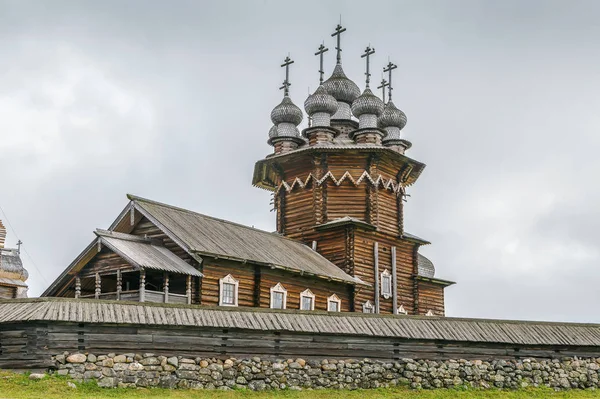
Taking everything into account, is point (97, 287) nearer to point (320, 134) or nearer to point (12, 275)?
point (320, 134)

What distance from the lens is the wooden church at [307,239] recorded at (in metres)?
27.1

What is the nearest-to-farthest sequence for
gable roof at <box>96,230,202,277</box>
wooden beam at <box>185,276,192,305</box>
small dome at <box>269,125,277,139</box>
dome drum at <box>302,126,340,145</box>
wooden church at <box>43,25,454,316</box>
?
gable roof at <box>96,230,202,277</box> → wooden beam at <box>185,276,192,305</box> → wooden church at <box>43,25,454,316</box> → dome drum at <box>302,126,340,145</box> → small dome at <box>269,125,277,139</box>

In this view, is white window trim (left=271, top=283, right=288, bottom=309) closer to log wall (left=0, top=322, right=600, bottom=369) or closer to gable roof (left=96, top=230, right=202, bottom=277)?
gable roof (left=96, top=230, right=202, bottom=277)

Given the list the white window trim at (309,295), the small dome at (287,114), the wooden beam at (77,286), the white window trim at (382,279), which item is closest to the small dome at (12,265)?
the small dome at (287,114)

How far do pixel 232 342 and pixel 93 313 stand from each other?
3543 mm

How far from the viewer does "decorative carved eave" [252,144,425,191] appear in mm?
36875

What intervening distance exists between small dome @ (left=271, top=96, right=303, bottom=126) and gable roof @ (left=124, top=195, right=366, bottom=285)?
749 cm

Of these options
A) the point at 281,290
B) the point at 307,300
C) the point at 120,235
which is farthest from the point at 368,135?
the point at 120,235

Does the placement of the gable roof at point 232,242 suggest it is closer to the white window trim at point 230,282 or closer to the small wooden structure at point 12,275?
the white window trim at point 230,282

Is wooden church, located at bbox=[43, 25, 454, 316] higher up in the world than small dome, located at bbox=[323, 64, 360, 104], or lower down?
lower down

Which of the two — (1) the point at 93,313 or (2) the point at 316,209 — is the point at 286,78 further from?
(1) the point at 93,313

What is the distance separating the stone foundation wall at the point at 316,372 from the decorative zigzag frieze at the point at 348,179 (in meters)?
14.8

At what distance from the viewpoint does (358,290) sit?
3447 centimetres

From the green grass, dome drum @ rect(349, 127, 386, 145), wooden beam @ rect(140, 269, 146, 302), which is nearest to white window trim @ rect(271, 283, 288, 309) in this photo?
wooden beam @ rect(140, 269, 146, 302)
